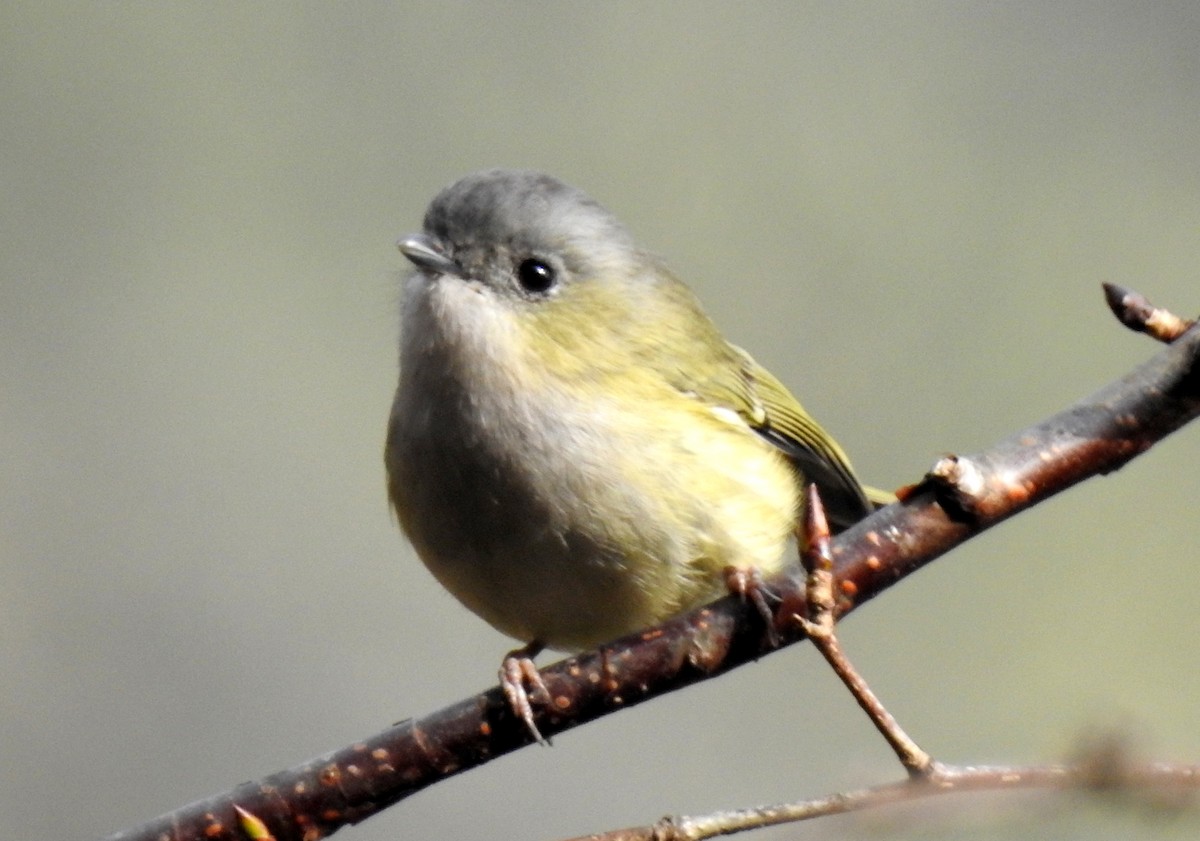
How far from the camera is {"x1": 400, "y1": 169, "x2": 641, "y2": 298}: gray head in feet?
8.53

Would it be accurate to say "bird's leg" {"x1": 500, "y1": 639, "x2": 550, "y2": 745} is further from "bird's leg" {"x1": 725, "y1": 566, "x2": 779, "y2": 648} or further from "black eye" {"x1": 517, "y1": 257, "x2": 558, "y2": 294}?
"black eye" {"x1": 517, "y1": 257, "x2": 558, "y2": 294}

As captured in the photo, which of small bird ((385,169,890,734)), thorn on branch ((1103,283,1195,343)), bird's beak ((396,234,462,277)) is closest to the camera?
thorn on branch ((1103,283,1195,343))

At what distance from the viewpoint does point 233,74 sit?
5.73 metres

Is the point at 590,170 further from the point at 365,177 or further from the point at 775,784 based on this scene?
the point at 775,784

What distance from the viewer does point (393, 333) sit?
4.32 metres

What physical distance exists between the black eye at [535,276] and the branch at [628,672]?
2.71ft

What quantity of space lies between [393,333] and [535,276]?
1.77m

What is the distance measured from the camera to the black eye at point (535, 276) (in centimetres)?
262

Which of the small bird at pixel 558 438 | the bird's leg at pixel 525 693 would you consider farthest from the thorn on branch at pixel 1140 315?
the bird's leg at pixel 525 693

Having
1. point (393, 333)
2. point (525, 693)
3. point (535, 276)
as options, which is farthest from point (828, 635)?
point (393, 333)

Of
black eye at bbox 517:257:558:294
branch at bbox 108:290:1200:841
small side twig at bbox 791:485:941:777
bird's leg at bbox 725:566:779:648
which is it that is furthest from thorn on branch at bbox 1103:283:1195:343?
black eye at bbox 517:257:558:294

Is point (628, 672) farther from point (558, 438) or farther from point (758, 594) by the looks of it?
point (558, 438)

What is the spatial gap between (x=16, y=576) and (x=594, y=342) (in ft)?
10.3

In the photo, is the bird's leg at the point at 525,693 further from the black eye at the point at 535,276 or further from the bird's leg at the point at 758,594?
the black eye at the point at 535,276
